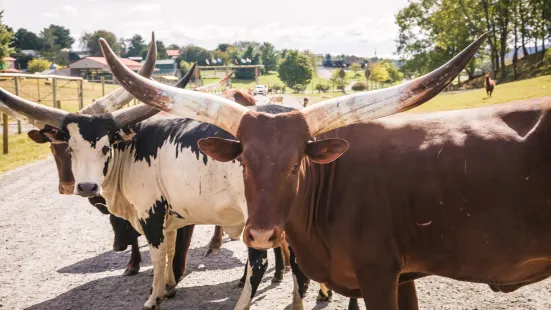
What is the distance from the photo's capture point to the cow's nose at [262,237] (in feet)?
10.7

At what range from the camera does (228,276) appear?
6.93 metres

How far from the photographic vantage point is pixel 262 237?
3.25 meters

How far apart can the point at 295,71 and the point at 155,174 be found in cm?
9612

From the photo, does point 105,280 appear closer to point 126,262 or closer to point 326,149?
point 126,262

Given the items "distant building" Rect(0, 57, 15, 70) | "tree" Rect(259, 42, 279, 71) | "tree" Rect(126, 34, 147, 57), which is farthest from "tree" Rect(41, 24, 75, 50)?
"tree" Rect(259, 42, 279, 71)

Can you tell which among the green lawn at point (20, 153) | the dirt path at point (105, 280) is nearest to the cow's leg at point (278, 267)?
the dirt path at point (105, 280)

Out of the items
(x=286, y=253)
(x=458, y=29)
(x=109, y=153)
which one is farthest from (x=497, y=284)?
(x=458, y=29)

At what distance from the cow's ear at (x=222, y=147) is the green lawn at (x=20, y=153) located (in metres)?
13.5

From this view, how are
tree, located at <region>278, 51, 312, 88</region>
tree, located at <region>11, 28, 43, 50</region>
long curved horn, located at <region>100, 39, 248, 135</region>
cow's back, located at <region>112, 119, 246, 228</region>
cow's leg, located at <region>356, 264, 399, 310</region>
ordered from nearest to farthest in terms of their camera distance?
cow's leg, located at <region>356, 264, 399, 310</region> < long curved horn, located at <region>100, 39, 248, 135</region> < cow's back, located at <region>112, 119, 246, 228</region> < tree, located at <region>278, 51, 312, 88</region> < tree, located at <region>11, 28, 43, 50</region>

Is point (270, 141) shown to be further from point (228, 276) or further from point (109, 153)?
point (228, 276)

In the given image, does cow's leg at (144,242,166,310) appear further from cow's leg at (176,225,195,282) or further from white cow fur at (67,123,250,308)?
cow's leg at (176,225,195,282)

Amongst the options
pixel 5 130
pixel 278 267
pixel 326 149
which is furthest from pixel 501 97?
pixel 326 149

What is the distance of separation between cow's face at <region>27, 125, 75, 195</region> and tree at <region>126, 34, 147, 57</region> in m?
162

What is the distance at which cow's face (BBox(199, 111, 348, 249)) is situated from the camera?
3.32 m
